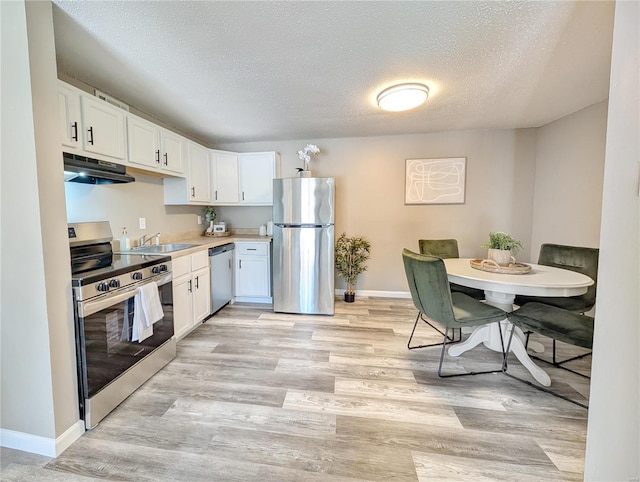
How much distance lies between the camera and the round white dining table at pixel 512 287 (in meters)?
1.78

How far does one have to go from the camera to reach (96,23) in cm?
154

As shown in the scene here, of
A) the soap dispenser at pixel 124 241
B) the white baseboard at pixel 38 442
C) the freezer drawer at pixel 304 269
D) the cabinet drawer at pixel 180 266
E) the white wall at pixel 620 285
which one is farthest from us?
the freezer drawer at pixel 304 269

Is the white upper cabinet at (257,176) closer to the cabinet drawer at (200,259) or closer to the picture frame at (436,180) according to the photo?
the cabinet drawer at (200,259)

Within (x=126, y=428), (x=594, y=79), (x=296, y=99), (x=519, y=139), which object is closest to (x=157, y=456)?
(x=126, y=428)

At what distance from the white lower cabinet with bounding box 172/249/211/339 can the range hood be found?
81cm

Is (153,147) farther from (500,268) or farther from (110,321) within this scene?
(500,268)

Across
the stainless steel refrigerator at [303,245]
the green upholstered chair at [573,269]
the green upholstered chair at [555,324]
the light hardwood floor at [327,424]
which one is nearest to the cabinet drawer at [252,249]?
the stainless steel refrigerator at [303,245]

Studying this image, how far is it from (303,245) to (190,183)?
1553mm

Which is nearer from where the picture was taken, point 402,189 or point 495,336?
point 495,336

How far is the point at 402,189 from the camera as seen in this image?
3906mm

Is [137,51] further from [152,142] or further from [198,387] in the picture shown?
[198,387]

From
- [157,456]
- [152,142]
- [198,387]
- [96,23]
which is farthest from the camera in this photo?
[152,142]

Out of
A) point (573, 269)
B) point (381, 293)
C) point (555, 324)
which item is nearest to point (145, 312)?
point (555, 324)

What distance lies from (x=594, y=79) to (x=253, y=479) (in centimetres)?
365
